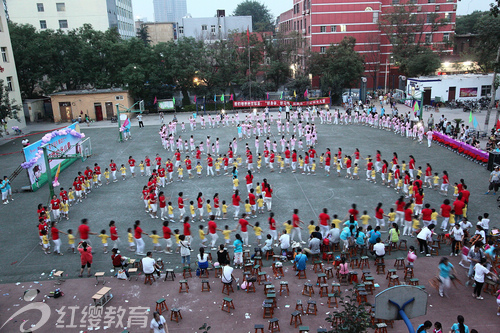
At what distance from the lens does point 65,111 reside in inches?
1484

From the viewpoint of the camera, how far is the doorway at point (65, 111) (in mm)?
37500

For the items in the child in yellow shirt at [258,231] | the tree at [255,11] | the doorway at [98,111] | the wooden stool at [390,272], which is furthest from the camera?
the tree at [255,11]

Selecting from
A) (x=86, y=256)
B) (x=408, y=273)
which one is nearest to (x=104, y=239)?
(x=86, y=256)

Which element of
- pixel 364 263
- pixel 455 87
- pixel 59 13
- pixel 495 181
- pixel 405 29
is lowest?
pixel 364 263

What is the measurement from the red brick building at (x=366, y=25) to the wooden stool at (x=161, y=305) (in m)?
42.6

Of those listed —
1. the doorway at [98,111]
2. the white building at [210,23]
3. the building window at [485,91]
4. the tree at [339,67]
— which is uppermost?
the white building at [210,23]

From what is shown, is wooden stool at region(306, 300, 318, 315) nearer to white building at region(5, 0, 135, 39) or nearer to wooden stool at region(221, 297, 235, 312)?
wooden stool at region(221, 297, 235, 312)

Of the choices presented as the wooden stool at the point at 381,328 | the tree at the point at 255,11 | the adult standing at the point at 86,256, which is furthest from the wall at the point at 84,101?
the tree at the point at 255,11

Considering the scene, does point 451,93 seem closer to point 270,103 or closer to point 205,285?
point 270,103

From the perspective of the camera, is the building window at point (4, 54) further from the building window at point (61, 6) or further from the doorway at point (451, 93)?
the doorway at point (451, 93)

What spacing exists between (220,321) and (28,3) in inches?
2353

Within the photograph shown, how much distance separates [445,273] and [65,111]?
1483 inches

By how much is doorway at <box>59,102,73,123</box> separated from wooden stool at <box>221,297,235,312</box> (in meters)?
34.1

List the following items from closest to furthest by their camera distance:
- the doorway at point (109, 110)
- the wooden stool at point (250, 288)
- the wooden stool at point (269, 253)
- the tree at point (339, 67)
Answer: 1. the wooden stool at point (250, 288)
2. the wooden stool at point (269, 253)
3. the doorway at point (109, 110)
4. the tree at point (339, 67)
